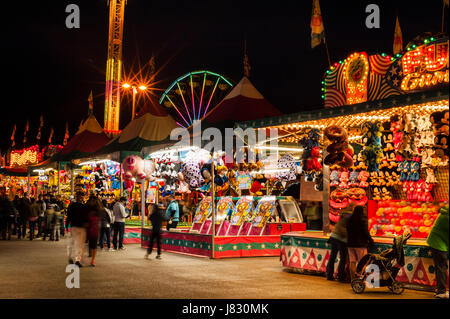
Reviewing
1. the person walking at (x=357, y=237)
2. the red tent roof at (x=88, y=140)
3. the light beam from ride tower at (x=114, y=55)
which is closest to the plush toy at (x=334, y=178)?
the person walking at (x=357, y=237)

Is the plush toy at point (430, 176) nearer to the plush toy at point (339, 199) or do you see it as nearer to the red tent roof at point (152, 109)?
the plush toy at point (339, 199)

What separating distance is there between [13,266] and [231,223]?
19.0ft

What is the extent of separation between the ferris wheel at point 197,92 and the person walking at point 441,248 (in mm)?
17565

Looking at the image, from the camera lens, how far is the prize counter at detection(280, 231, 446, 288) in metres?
8.94

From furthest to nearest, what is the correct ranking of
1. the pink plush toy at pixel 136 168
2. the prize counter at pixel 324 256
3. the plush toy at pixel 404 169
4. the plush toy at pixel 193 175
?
the pink plush toy at pixel 136 168, the plush toy at pixel 193 175, the plush toy at pixel 404 169, the prize counter at pixel 324 256

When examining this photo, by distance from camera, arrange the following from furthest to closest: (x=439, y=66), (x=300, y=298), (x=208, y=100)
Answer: (x=208, y=100) → (x=439, y=66) → (x=300, y=298)

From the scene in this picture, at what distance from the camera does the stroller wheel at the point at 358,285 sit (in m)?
8.79

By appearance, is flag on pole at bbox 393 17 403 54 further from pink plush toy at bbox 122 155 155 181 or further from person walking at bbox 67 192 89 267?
person walking at bbox 67 192 89 267

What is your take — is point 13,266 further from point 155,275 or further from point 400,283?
point 400,283

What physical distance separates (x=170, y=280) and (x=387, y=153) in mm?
4834

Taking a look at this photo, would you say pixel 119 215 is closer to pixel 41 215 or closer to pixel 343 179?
pixel 41 215
